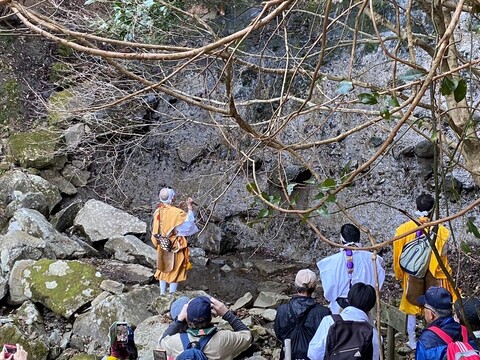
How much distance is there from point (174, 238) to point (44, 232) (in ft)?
9.35

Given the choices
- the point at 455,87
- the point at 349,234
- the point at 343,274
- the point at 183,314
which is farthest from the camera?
the point at 343,274

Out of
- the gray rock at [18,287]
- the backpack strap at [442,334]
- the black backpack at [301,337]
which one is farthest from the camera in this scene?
the gray rock at [18,287]

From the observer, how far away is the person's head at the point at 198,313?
11.8ft

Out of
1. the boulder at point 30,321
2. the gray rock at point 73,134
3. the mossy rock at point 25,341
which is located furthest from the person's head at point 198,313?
the gray rock at point 73,134

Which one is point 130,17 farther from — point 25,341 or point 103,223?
point 103,223

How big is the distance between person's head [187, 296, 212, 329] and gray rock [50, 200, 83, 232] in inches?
286

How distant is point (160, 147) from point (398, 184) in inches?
216

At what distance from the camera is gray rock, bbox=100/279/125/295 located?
734 cm

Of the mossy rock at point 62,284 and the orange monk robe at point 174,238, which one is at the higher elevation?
the orange monk robe at point 174,238

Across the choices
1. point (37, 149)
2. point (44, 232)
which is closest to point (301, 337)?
point (44, 232)

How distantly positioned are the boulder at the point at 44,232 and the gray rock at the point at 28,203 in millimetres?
958

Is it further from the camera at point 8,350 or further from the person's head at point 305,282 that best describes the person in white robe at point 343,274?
the camera at point 8,350

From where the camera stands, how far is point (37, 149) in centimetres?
1226

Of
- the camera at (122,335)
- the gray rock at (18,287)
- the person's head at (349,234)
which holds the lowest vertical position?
the gray rock at (18,287)
